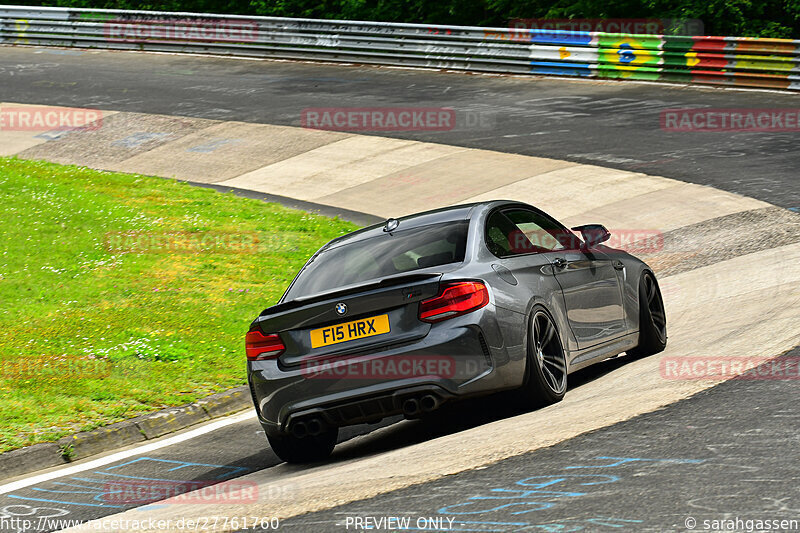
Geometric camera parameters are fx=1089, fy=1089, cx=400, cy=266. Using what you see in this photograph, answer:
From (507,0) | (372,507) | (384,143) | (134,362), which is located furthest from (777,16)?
(372,507)

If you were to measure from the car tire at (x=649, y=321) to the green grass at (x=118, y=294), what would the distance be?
3560 millimetres

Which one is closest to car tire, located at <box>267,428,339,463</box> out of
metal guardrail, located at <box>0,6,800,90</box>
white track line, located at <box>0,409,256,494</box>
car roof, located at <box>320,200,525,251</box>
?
white track line, located at <box>0,409,256,494</box>

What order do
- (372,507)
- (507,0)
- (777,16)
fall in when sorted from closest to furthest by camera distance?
(372,507) < (777,16) < (507,0)

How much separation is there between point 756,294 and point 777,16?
19.7 m

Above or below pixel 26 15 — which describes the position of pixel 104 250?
below

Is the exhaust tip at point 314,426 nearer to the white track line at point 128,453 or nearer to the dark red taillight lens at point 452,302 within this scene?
the dark red taillight lens at point 452,302

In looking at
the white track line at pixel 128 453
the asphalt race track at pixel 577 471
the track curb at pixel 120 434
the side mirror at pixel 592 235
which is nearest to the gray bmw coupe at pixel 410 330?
the asphalt race track at pixel 577 471

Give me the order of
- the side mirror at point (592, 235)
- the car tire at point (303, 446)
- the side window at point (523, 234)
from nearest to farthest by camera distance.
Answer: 1. the car tire at point (303, 446)
2. the side window at point (523, 234)
3. the side mirror at point (592, 235)

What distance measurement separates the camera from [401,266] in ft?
23.8

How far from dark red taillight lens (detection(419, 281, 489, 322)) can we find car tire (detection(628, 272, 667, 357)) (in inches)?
104

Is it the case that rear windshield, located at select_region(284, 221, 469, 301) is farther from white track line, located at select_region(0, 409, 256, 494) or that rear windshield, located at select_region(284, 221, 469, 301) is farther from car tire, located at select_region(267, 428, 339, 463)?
white track line, located at select_region(0, 409, 256, 494)

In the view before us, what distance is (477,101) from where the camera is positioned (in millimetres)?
25062

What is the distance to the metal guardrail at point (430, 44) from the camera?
2388 cm

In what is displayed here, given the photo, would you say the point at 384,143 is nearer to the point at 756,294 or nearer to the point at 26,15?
the point at 756,294
